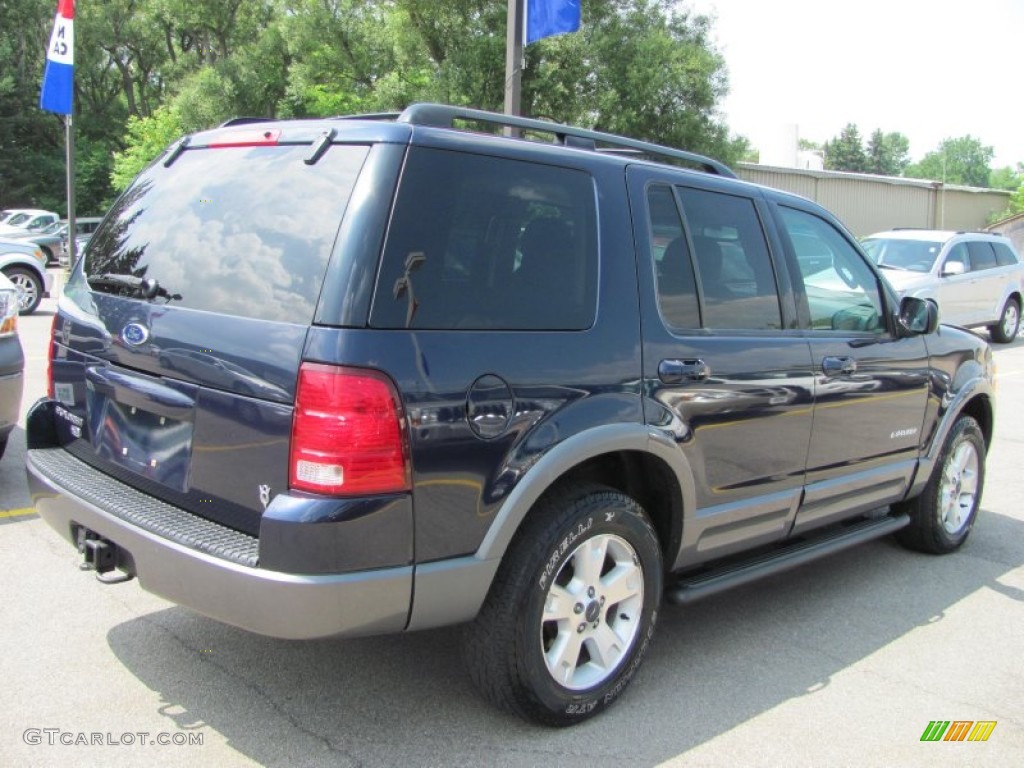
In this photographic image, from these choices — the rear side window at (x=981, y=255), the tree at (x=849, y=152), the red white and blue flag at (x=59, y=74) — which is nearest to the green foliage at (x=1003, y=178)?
the tree at (x=849, y=152)

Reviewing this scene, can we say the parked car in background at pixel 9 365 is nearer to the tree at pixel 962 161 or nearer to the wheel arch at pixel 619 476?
the wheel arch at pixel 619 476

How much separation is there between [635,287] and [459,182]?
0.79 metres

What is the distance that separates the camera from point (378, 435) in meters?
2.54

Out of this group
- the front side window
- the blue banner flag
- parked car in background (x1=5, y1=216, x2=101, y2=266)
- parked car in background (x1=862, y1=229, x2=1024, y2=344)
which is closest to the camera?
the front side window

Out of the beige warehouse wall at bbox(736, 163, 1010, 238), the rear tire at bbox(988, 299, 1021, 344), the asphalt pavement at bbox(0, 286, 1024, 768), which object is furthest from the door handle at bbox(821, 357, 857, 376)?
the beige warehouse wall at bbox(736, 163, 1010, 238)

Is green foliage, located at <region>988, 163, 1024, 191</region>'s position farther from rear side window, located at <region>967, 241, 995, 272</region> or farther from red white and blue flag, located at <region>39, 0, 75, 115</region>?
red white and blue flag, located at <region>39, 0, 75, 115</region>

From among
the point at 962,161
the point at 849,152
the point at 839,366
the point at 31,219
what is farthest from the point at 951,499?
the point at 962,161

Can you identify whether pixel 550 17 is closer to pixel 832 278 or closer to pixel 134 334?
pixel 832 278

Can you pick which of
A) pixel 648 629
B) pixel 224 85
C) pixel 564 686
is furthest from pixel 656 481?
pixel 224 85

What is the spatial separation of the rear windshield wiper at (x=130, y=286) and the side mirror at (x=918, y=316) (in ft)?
11.1

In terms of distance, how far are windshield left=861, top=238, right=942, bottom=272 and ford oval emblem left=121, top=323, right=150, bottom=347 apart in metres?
12.9

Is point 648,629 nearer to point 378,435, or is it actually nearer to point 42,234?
point 378,435

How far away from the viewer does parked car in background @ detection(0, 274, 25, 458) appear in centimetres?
522

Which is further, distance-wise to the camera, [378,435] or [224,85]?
[224,85]
